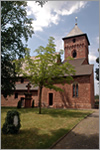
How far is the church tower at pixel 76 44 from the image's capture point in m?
32.6

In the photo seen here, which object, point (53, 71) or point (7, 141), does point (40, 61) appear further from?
point (7, 141)

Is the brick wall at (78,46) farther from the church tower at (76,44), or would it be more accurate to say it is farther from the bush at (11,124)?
the bush at (11,124)

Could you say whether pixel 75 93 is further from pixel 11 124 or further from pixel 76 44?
pixel 11 124

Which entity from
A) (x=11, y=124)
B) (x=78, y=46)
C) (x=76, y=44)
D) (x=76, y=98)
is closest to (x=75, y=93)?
(x=76, y=98)

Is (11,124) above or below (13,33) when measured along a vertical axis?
below

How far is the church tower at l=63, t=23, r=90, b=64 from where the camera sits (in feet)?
107

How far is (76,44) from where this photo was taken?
110ft

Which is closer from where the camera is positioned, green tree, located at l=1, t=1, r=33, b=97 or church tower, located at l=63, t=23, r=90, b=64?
green tree, located at l=1, t=1, r=33, b=97

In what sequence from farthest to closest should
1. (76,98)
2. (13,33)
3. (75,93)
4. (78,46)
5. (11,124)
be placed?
1. (78,46)
2. (75,93)
3. (76,98)
4. (13,33)
5. (11,124)

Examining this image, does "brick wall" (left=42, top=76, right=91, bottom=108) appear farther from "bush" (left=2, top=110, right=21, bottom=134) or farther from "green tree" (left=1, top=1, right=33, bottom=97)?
"bush" (left=2, top=110, right=21, bottom=134)

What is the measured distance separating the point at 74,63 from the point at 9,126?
24.2 metres

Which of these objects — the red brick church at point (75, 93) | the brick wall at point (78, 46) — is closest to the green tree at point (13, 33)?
the red brick church at point (75, 93)

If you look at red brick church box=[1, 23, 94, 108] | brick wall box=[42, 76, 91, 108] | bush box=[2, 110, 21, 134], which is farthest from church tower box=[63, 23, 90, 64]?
bush box=[2, 110, 21, 134]

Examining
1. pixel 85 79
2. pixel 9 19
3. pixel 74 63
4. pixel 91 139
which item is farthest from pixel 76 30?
pixel 91 139
